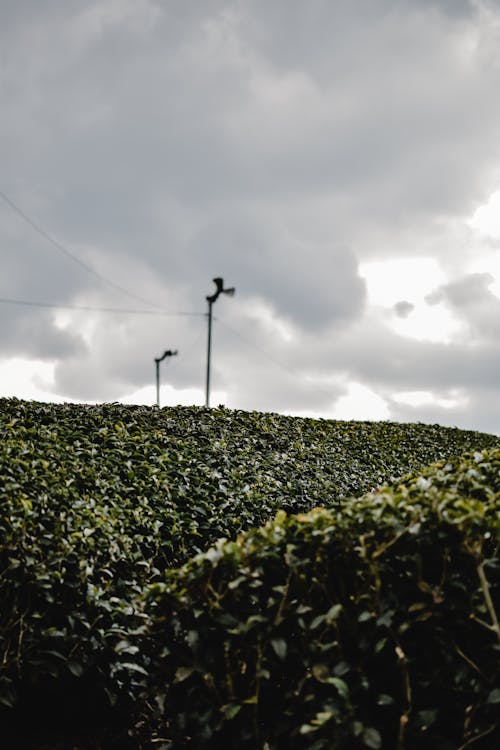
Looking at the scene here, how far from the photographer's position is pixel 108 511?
627 centimetres

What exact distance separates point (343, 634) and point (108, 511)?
330 cm

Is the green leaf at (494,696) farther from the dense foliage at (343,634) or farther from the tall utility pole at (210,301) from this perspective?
the tall utility pole at (210,301)

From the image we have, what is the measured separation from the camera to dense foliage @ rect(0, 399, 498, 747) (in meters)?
4.75

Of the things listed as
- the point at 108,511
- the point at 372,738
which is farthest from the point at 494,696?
the point at 108,511

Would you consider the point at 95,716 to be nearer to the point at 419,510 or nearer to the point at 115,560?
the point at 115,560

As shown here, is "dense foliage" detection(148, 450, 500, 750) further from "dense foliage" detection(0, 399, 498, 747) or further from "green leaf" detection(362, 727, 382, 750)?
"dense foliage" detection(0, 399, 498, 747)

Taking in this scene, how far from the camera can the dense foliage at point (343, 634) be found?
3.37 m

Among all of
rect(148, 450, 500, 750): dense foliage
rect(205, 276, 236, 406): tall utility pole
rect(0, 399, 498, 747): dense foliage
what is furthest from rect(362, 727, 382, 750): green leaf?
rect(205, 276, 236, 406): tall utility pole

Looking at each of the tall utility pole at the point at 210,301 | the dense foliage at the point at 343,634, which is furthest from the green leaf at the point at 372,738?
the tall utility pole at the point at 210,301

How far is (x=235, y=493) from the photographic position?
7980 mm

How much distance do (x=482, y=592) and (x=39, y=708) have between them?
135 inches

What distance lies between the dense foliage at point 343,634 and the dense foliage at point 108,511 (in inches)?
18.5

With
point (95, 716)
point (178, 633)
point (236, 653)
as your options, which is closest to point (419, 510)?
point (236, 653)

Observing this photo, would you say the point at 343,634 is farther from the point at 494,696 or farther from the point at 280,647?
→ the point at 494,696
